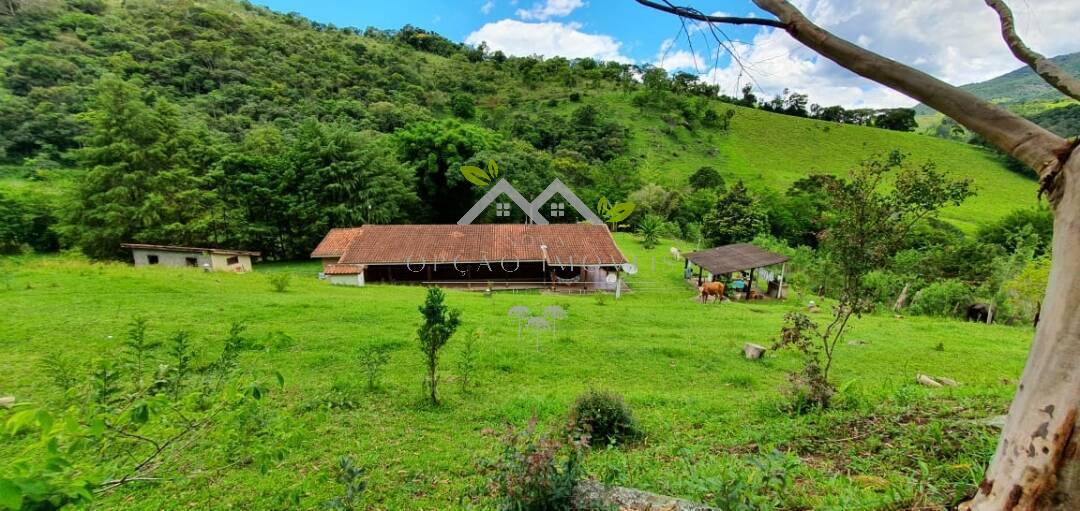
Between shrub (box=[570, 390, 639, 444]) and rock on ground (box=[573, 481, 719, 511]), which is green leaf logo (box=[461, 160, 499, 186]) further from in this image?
rock on ground (box=[573, 481, 719, 511])

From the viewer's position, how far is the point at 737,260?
1644 centimetres

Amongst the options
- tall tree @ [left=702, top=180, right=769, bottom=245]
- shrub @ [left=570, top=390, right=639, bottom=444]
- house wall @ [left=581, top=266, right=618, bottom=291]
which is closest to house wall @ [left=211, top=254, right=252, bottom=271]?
house wall @ [left=581, top=266, right=618, bottom=291]

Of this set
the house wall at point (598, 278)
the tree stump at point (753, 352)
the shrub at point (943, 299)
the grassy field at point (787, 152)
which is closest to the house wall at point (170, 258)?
the house wall at point (598, 278)

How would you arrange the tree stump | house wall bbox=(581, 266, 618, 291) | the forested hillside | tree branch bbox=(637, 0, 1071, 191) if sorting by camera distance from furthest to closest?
the forested hillside < house wall bbox=(581, 266, 618, 291) < the tree stump < tree branch bbox=(637, 0, 1071, 191)

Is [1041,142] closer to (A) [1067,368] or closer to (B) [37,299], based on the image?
(A) [1067,368]

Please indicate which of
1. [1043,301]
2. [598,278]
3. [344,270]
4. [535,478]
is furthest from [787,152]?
[535,478]

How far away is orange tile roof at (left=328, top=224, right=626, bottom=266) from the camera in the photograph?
1730cm

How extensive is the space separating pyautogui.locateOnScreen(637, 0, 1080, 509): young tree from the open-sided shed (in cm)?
1461

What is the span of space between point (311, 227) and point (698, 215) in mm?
26965

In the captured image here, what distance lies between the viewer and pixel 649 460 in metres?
3.72

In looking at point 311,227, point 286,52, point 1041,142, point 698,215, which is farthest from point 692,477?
point 286,52

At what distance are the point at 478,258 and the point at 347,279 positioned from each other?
17.8 feet

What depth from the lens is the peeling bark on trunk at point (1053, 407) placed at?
134 centimetres

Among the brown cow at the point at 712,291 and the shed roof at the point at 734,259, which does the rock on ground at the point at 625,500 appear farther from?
the shed roof at the point at 734,259
